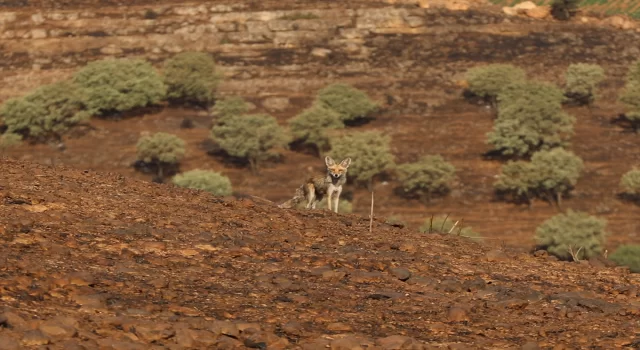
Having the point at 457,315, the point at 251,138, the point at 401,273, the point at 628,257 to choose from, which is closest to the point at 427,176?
the point at 251,138

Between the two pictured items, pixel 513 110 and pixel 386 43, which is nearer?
pixel 513 110

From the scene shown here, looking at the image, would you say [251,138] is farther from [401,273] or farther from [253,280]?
[253,280]

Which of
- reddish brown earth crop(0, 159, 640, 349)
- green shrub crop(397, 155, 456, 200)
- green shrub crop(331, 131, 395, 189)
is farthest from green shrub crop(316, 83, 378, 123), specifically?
reddish brown earth crop(0, 159, 640, 349)

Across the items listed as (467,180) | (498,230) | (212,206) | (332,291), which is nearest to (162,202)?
(212,206)

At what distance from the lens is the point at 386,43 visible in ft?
248


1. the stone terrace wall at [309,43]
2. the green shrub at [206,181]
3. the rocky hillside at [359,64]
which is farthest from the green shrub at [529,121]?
the green shrub at [206,181]

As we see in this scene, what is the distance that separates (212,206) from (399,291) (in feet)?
13.2

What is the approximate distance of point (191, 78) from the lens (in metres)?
65.7

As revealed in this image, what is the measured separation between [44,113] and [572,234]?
103ft

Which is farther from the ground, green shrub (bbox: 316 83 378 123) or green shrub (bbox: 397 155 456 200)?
green shrub (bbox: 316 83 378 123)

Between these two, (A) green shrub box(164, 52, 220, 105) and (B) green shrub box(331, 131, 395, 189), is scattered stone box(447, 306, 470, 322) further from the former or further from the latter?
(A) green shrub box(164, 52, 220, 105)

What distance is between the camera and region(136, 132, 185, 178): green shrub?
57219 millimetres

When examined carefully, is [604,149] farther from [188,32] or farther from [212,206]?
[212,206]

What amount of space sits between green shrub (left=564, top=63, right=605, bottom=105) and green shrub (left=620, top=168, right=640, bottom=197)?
12934 mm
